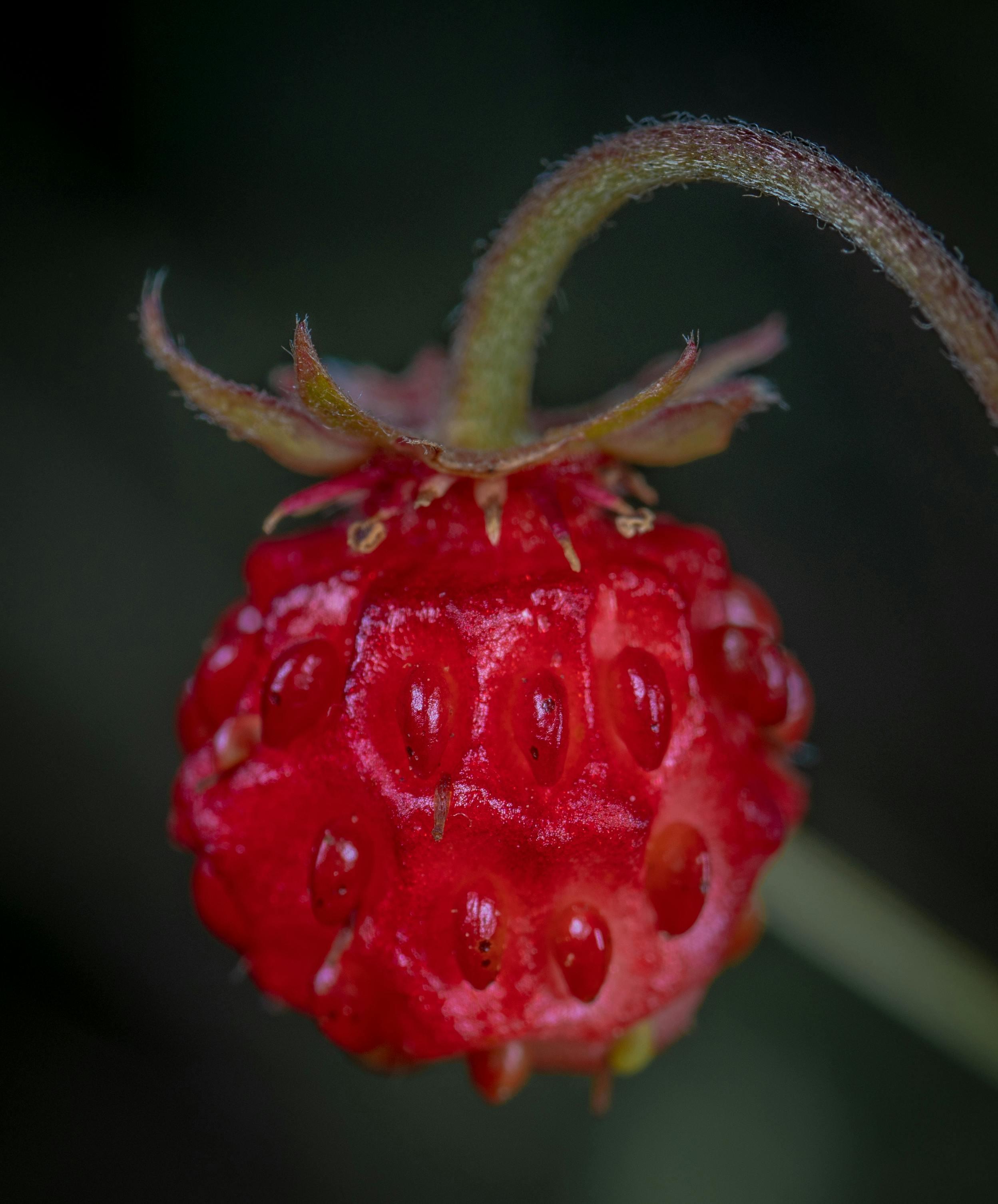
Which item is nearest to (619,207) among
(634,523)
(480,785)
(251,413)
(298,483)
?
(634,523)

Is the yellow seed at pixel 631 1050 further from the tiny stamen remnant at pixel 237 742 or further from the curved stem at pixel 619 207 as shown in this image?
the curved stem at pixel 619 207

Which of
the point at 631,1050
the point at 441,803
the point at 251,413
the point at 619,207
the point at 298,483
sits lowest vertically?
the point at 298,483

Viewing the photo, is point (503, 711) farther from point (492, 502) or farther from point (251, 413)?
point (251, 413)

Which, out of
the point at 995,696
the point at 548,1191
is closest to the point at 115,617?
the point at 548,1191

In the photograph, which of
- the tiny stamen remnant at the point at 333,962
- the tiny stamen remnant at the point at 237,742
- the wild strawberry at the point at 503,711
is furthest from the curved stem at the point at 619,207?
the tiny stamen remnant at the point at 333,962

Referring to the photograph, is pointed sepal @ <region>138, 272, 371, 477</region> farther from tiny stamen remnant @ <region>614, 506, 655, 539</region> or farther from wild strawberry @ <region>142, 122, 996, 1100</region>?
tiny stamen remnant @ <region>614, 506, 655, 539</region>

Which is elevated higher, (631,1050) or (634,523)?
(634,523)
